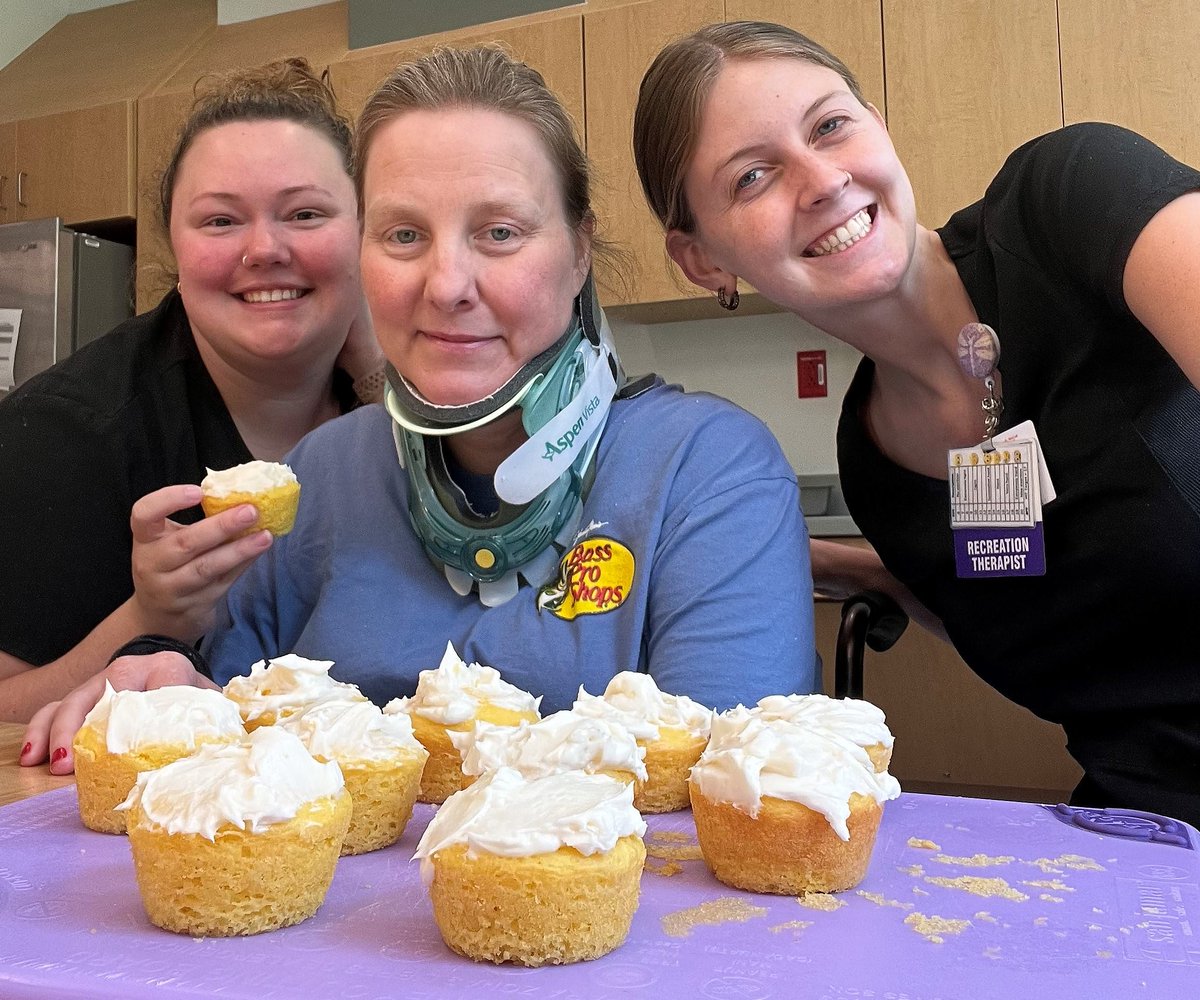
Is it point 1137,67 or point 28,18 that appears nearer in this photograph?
point 1137,67

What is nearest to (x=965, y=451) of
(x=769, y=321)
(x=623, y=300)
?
(x=623, y=300)

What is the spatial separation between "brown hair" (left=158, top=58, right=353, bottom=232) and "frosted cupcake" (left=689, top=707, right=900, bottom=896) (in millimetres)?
1428

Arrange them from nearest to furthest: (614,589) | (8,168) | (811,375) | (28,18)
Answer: (614,589), (811,375), (8,168), (28,18)

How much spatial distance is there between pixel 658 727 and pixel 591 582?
12.7 inches

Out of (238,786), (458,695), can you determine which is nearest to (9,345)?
(458,695)

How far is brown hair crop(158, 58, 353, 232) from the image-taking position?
206 cm

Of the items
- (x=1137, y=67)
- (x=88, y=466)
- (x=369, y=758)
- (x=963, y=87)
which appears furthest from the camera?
(x=963, y=87)

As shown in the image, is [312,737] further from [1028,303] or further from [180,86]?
[180,86]

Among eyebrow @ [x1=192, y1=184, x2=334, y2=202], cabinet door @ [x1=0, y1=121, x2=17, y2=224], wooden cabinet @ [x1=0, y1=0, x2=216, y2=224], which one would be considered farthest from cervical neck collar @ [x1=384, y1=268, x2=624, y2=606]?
cabinet door @ [x1=0, y1=121, x2=17, y2=224]

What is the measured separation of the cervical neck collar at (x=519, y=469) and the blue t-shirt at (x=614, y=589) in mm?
31

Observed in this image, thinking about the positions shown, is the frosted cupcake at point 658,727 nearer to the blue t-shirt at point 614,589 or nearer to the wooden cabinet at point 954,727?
the blue t-shirt at point 614,589

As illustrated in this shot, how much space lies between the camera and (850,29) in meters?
4.00

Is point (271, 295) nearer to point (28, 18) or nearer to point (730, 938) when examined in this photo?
point (730, 938)

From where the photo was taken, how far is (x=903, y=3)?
3934 mm
